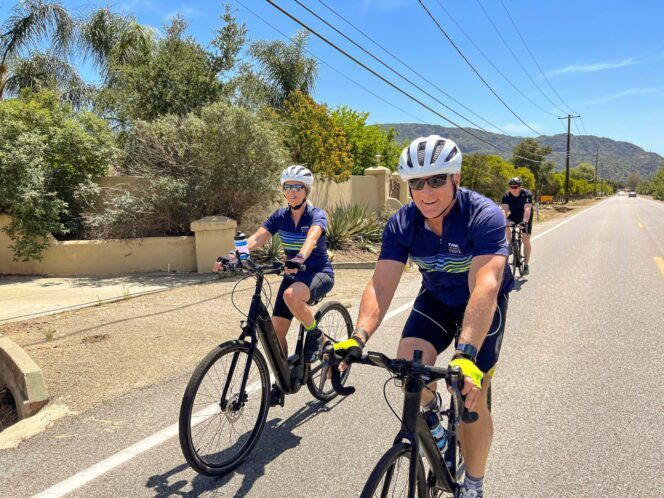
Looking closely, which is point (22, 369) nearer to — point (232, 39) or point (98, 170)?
point (98, 170)

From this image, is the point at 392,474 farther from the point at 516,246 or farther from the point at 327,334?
the point at 516,246

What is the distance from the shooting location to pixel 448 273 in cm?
287

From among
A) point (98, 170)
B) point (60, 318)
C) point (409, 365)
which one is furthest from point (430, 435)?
point (98, 170)

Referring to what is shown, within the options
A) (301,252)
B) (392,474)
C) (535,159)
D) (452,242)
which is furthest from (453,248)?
(535,159)

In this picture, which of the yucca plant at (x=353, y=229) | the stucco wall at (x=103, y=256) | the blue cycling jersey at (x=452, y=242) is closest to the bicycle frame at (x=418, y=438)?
the blue cycling jersey at (x=452, y=242)

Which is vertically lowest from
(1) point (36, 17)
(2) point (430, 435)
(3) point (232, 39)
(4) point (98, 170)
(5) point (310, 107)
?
(2) point (430, 435)

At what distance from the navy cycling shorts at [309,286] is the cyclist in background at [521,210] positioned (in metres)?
7.15

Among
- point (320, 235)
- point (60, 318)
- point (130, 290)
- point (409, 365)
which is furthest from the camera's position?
point (130, 290)

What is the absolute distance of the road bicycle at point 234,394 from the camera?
320 centimetres

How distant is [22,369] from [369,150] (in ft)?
87.6

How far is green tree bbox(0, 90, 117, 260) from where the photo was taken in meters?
10.5

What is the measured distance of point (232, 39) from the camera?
54.8 ft

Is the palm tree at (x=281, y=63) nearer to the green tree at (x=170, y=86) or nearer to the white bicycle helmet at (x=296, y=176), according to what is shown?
the green tree at (x=170, y=86)

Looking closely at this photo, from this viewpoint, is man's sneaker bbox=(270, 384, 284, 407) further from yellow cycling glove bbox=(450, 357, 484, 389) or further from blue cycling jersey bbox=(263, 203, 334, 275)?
yellow cycling glove bbox=(450, 357, 484, 389)
